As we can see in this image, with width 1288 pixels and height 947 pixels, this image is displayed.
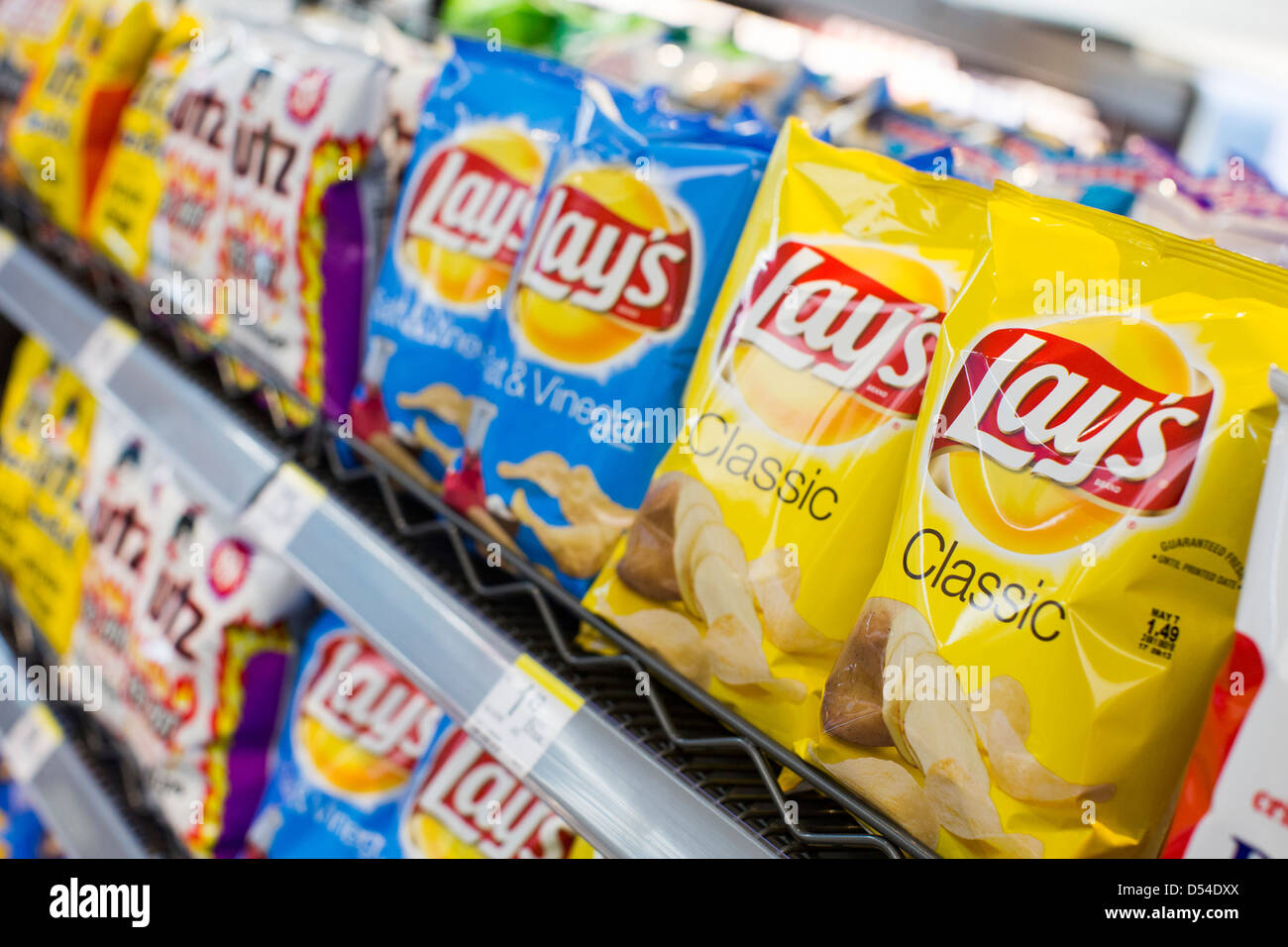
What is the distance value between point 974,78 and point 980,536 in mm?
2027

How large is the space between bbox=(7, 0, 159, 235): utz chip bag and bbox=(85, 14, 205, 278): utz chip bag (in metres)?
0.05

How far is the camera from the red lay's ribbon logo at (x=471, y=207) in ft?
3.35

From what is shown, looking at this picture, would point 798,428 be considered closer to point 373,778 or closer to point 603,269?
point 603,269

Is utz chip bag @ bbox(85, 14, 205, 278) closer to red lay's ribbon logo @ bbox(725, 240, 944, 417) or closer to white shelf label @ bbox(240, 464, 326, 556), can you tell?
white shelf label @ bbox(240, 464, 326, 556)

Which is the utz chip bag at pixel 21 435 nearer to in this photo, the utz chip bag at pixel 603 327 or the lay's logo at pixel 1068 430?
the utz chip bag at pixel 603 327

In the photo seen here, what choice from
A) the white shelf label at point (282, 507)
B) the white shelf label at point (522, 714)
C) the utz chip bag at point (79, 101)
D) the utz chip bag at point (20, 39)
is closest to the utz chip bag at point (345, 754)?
the white shelf label at point (282, 507)

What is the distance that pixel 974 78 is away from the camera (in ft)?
7.57

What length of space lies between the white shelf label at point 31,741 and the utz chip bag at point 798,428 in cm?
106

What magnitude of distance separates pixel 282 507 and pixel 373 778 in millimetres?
381

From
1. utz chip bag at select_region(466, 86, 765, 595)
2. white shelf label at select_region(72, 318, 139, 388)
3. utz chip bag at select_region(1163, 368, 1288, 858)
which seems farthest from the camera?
white shelf label at select_region(72, 318, 139, 388)

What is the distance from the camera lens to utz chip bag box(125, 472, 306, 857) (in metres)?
1.27

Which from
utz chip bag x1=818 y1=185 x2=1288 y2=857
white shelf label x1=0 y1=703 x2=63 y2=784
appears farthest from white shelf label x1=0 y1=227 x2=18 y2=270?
utz chip bag x1=818 y1=185 x2=1288 y2=857
